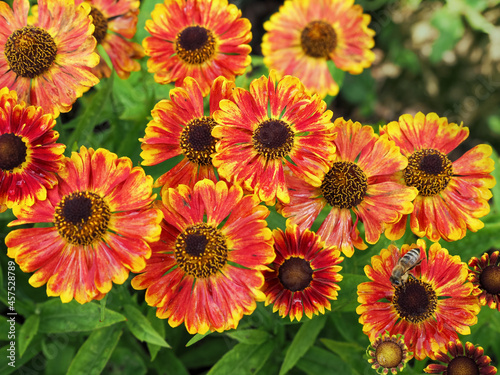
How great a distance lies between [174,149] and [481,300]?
1.20 meters

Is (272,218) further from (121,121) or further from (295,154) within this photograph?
(121,121)

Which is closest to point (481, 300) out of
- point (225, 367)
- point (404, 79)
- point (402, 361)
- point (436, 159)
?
point (402, 361)

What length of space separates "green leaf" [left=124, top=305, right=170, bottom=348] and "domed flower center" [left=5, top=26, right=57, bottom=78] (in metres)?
1.01

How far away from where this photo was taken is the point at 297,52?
2.67 metres

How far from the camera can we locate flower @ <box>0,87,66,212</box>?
162 cm

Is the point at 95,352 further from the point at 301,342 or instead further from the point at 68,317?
the point at 301,342

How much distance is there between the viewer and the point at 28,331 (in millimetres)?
2012

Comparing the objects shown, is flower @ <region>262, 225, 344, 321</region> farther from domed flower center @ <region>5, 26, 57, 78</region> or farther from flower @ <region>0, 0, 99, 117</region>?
domed flower center @ <region>5, 26, 57, 78</region>

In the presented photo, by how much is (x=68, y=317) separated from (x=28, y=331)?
0.16 meters

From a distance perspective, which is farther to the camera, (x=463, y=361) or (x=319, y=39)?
(x=319, y=39)

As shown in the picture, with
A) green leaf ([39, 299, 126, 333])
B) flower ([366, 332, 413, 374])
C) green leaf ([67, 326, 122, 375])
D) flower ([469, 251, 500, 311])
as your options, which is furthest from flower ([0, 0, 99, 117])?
flower ([469, 251, 500, 311])

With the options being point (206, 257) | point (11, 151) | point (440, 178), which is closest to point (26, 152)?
point (11, 151)

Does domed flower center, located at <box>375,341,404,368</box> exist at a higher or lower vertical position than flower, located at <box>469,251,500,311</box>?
higher

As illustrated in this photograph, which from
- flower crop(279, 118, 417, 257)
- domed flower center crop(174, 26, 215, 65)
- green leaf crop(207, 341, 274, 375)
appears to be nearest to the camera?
flower crop(279, 118, 417, 257)
